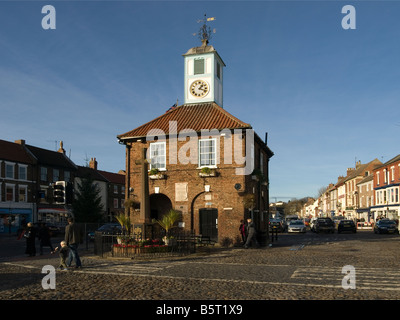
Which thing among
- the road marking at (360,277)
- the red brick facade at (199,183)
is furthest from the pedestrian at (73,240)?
the red brick facade at (199,183)

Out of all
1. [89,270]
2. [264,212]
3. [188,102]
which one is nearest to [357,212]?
[264,212]

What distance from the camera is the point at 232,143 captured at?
2394 centimetres

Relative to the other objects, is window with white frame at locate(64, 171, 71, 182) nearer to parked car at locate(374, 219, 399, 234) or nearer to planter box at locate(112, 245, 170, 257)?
parked car at locate(374, 219, 399, 234)

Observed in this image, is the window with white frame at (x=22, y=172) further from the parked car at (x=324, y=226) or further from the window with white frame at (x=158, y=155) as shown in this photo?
the parked car at (x=324, y=226)

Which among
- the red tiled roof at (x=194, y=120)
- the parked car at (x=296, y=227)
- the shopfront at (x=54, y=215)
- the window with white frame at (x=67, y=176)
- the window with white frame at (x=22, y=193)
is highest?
the red tiled roof at (x=194, y=120)

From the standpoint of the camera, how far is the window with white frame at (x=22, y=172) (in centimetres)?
4878

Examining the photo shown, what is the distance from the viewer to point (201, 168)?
2419 cm

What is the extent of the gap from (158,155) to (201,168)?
3.10m

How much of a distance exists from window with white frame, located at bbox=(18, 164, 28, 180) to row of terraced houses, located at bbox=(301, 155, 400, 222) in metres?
46.5

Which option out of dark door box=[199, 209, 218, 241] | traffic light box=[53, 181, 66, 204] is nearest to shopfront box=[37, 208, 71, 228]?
dark door box=[199, 209, 218, 241]

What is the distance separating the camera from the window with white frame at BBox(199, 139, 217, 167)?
24.3 meters

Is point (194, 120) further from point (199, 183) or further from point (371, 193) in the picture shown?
point (371, 193)

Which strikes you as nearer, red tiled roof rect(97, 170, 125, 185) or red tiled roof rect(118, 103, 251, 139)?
red tiled roof rect(118, 103, 251, 139)

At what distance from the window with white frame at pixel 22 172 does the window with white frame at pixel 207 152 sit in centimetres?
3213
